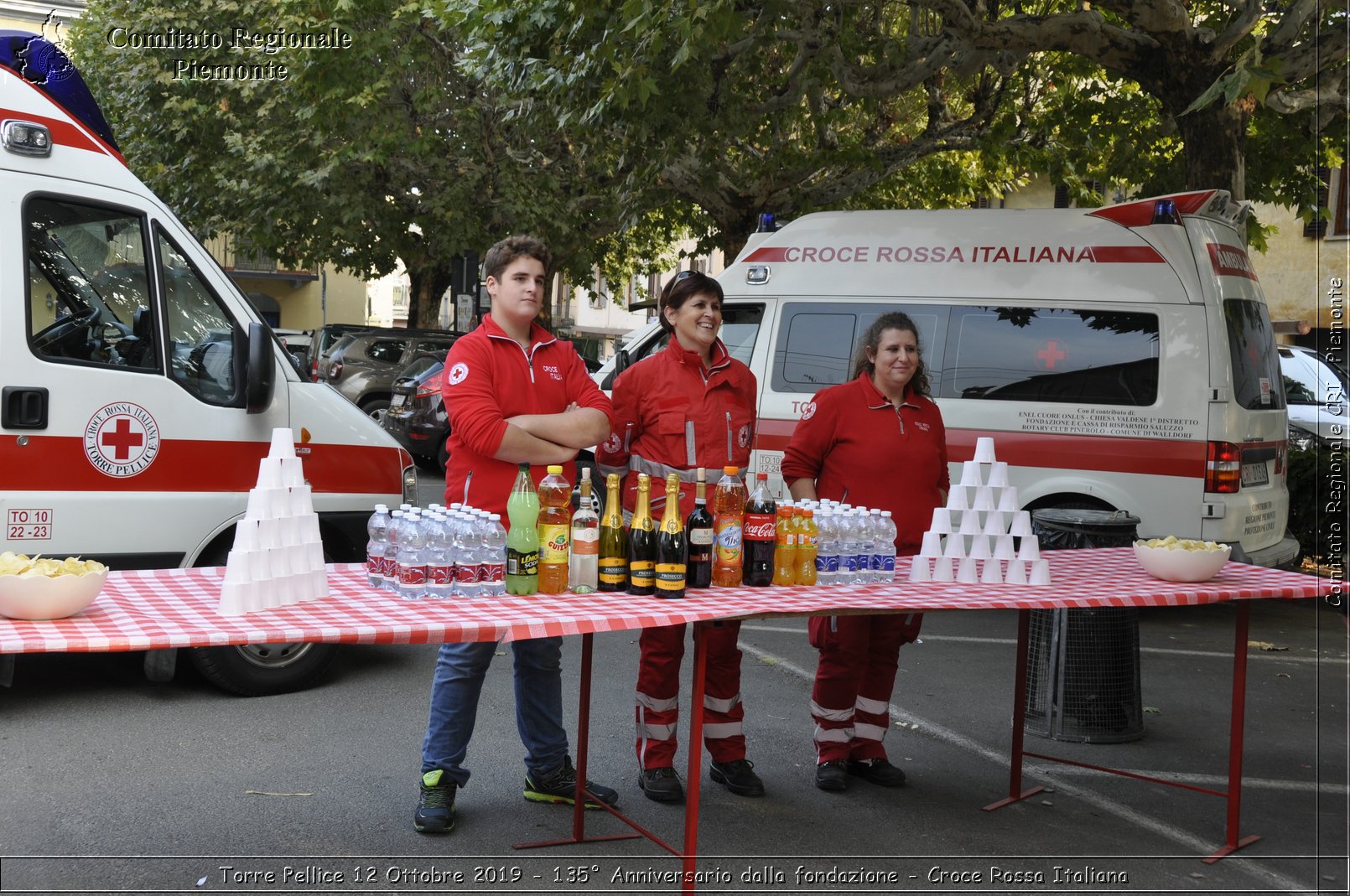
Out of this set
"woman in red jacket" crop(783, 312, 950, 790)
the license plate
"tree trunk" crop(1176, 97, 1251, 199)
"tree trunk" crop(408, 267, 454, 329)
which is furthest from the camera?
"tree trunk" crop(408, 267, 454, 329)

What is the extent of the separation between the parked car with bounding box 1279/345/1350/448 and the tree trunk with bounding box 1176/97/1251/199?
16.3 ft

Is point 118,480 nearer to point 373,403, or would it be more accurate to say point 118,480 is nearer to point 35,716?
point 35,716

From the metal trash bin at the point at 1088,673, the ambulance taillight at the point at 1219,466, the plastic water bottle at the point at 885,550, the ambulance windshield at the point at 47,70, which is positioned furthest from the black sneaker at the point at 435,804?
the ambulance taillight at the point at 1219,466

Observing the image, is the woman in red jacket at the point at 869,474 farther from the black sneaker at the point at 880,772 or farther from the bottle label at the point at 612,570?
the bottle label at the point at 612,570

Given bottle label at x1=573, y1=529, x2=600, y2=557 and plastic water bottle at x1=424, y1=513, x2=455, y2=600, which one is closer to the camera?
plastic water bottle at x1=424, y1=513, x2=455, y2=600

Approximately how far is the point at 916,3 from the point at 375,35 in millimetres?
11624

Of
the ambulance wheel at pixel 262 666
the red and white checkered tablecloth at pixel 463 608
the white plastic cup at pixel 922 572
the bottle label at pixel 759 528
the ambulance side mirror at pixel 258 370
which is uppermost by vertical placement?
the ambulance side mirror at pixel 258 370

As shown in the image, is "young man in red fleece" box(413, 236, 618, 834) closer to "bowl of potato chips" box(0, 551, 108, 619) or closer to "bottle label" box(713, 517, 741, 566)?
"bottle label" box(713, 517, 741, 566)

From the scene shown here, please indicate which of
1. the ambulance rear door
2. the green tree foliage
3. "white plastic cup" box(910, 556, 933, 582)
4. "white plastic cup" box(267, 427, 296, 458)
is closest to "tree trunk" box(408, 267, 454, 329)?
the green tree foliage

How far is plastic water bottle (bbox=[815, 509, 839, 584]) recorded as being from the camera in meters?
4.36

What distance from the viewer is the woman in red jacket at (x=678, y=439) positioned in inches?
189

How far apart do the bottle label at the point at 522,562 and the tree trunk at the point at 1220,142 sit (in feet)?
24.7

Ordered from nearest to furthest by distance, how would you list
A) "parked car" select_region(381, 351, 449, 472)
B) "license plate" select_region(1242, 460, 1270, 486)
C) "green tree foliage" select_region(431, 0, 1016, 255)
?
"license plate" select_region(1242, 460, 1270, 486) < "green tree foliage" select_region(431, 0, 1016, 255) < "parked car" select_region(381, 351, 449, 472)

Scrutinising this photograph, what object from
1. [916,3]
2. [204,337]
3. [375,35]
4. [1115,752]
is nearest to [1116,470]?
[1115,752]
